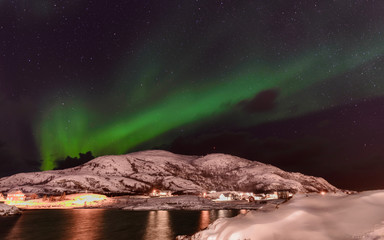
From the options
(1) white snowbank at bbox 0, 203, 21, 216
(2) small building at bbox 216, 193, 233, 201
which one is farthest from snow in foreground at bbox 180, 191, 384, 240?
(2) small building at bbox 216, 193, 233, 201

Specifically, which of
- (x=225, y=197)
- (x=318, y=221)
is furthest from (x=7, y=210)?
(x=318, y=221)

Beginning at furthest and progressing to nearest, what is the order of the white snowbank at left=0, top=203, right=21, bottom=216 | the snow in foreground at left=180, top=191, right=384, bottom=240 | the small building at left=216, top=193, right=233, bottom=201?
the small building at left=216, top=193, right=233, bottom=201 < the white snowbank at left=0, top=203, right=21, bottom=216 < the snow in foreground at left=180, top=191, right=384, bottom=240

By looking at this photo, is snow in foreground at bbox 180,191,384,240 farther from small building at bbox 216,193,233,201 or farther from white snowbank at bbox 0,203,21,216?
small building at bbox 216,193,233,201

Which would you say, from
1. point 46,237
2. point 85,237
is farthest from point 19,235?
point 85,237

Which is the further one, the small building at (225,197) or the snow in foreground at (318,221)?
the small building at (225,197)

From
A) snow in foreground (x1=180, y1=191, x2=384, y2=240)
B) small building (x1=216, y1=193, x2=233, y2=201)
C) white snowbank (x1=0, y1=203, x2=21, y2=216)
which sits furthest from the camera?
→ small building (x1=216, y1=193, x2=233, y2=201)

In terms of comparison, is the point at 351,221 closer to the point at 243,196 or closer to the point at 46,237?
the point at 46,237

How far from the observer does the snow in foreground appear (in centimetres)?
1079

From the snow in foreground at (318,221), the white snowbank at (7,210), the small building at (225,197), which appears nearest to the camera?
the snow in foreground at (318,221)

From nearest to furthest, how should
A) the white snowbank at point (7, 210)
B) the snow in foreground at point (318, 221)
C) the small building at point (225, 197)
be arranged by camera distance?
1. the snow in foreground at point (318, 221)
2. the white snowbank at point (7, 210)
3. the small building at point (225, 197)

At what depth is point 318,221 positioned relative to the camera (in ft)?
39.1

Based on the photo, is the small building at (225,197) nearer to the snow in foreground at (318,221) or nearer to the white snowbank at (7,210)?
the white snowbank at (7,210)

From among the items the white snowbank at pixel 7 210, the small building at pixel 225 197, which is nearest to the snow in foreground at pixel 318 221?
the white snowbank at pixel 7 210

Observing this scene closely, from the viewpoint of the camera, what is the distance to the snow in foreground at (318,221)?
10.8 metres
